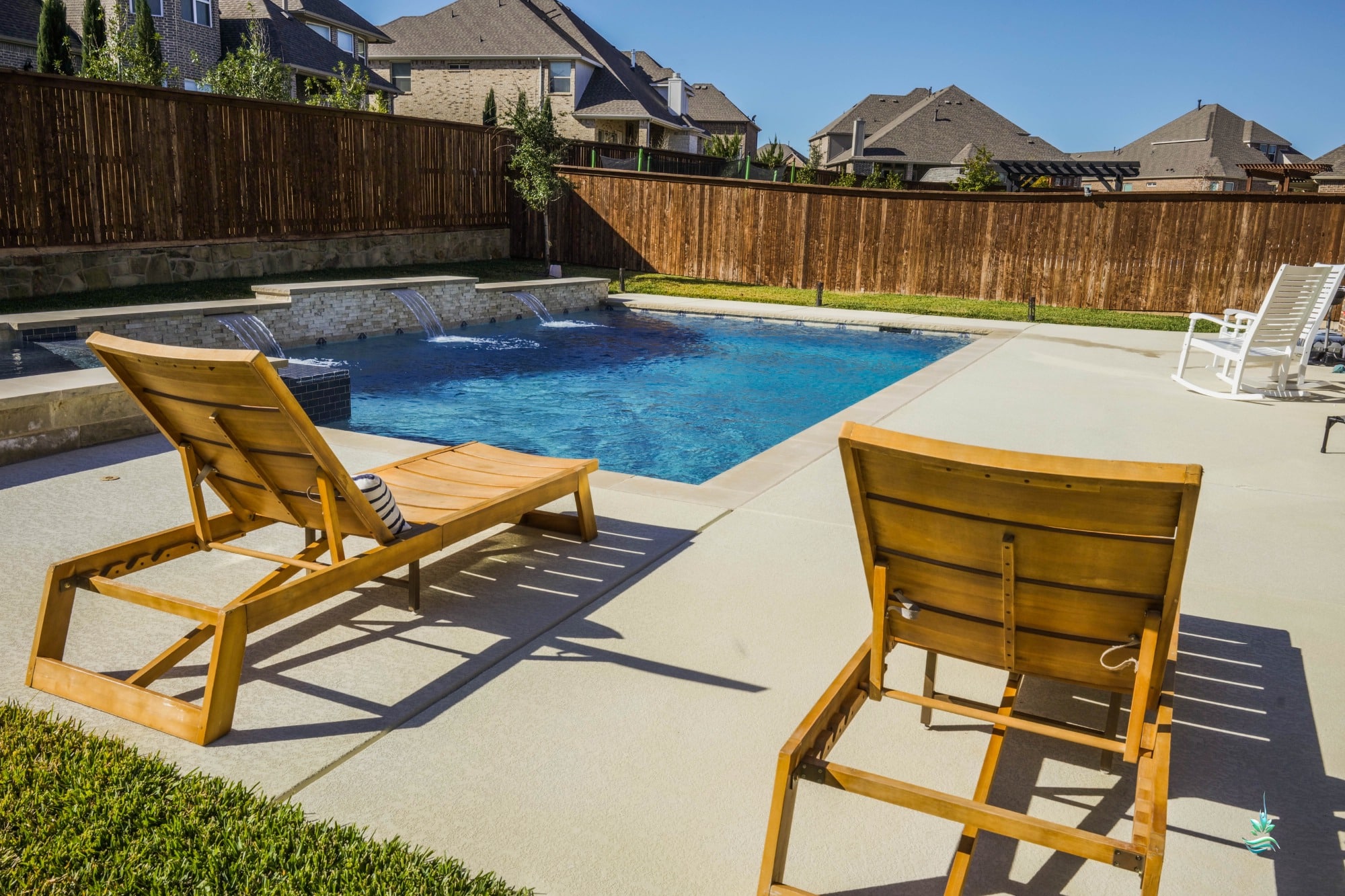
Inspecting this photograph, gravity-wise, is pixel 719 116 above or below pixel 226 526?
above

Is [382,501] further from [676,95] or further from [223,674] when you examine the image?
[676,95]

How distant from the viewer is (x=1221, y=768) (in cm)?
269

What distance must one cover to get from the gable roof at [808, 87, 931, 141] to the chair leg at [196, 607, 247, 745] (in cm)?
5789

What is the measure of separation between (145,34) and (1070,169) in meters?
32.3

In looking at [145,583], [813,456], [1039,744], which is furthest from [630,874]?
[813,456]

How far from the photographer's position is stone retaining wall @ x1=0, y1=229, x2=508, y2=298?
442 inches

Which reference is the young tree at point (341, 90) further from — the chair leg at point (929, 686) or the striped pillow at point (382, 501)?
the chair leg at point (929, 686)

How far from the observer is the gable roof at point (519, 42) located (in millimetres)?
35781

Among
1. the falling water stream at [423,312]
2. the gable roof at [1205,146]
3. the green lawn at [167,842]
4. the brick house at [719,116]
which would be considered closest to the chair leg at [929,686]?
the green lawn at [167,842]

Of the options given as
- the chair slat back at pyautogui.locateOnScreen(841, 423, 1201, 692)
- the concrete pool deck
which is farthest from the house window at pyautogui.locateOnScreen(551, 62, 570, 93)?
the chair slat back at pyautogui.locateOnScreen(841, 423, 1201, 692)

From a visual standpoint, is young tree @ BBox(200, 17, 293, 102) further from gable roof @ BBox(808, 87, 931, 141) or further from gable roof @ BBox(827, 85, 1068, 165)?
gable roof @ BBox(808, 87, 931, 141)

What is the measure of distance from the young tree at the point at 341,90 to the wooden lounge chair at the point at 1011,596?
19343 mm

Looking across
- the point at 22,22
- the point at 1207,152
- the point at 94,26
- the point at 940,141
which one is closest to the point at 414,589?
the point at 94,26

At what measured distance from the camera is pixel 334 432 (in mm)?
6094
